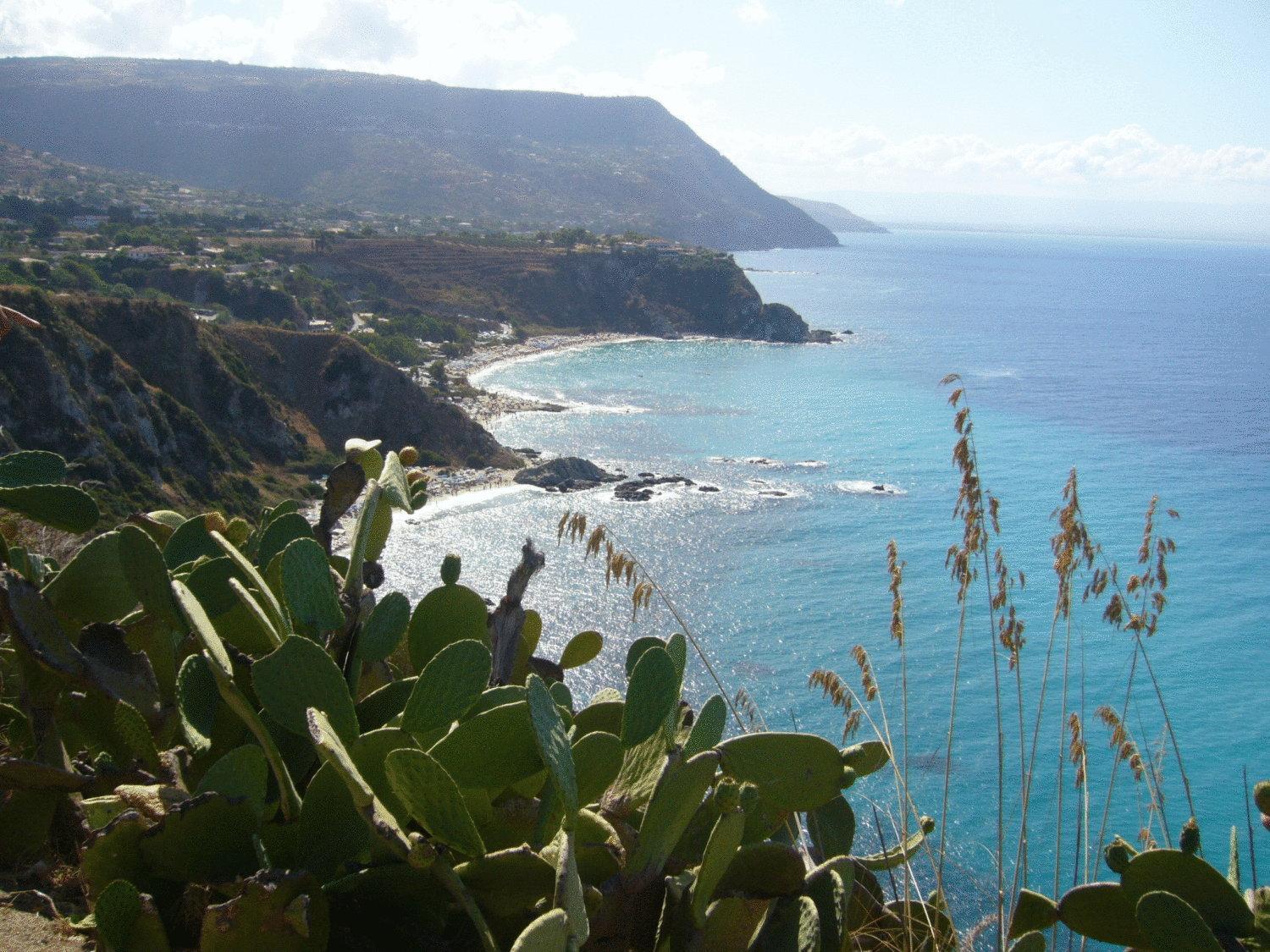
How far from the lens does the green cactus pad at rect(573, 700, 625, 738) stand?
68.7 inches

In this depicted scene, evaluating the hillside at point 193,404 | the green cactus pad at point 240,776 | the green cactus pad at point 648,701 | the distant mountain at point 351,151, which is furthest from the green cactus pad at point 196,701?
the distant mountain at point 351,151

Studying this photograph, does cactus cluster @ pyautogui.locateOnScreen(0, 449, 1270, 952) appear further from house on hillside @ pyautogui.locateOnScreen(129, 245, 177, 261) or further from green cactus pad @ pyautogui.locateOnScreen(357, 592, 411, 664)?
house on hillside @ pyautogui.locateOnScreen(129, 245, 177, 261)

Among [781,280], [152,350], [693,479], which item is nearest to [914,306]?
[781,280]

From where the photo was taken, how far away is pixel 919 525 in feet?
113

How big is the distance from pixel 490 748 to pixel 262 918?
0.33 m

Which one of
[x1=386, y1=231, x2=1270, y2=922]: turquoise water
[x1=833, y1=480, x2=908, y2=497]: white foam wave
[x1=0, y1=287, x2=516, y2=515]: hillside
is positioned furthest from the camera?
[x1=833, y1=480, x2=908, y2=497]: white foam wave

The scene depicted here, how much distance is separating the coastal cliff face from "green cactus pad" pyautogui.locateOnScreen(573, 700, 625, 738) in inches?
2688

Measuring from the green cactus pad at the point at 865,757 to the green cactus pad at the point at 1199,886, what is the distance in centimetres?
41

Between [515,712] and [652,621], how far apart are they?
24087 mm

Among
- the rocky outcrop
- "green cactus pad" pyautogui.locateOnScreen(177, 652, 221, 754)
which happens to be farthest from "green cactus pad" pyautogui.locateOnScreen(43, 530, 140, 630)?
the rocky outcrop

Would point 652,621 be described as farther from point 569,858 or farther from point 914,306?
point 914,306

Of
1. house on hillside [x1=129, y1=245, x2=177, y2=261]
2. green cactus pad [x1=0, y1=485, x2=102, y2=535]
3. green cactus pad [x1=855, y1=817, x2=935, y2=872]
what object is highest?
house on hillside [x1=129, y1=245, x2=177, y2=261]

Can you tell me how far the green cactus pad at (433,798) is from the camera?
1.12m

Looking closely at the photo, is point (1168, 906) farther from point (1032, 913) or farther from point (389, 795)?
point (389, 795)
